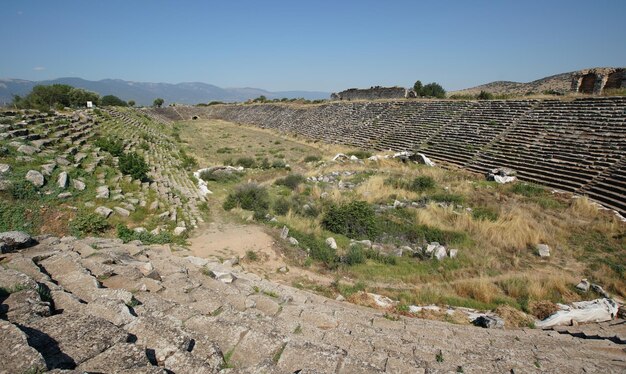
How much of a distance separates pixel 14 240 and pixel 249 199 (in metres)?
8.34

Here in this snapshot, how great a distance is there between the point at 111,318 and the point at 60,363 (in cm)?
112

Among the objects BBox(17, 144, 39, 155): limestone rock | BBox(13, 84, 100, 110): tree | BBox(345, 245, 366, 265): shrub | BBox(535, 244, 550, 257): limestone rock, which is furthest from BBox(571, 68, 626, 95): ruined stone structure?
BBox(13, 84, 100, 110): tree

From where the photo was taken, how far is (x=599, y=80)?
27.1 m

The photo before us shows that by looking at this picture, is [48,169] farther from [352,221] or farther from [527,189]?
[527,189]

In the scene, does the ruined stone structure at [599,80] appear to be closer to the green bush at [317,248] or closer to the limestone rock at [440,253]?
the limestone rock at [440,253]

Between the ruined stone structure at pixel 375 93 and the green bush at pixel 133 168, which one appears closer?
the green bush at pixel 133 168

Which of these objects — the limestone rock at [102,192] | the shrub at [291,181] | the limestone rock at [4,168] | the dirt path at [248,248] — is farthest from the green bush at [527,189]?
the limestone rock at [4,168]

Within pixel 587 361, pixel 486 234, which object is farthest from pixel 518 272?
pixel 587 361

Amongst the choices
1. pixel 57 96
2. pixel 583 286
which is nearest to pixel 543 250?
pixel 583 286

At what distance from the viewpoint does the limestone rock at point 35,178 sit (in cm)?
1034

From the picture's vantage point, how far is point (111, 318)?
412 cm

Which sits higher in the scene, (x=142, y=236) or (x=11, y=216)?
(x=11, y=216)

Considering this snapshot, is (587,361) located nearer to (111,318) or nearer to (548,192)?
(111,318)

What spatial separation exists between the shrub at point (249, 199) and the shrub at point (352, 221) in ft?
10.1
